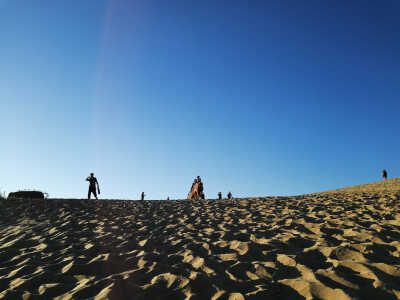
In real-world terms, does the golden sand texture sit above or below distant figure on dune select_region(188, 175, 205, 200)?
below

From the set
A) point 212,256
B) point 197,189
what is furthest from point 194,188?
point 212,256

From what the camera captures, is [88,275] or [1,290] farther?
[88,275]

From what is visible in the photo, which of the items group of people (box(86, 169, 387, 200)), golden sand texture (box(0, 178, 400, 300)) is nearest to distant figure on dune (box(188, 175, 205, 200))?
group of people (box(86, 169, 387, 200))

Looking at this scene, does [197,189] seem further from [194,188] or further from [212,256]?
[212,256]

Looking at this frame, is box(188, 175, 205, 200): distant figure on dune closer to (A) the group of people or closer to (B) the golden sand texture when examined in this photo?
(A) the group of people

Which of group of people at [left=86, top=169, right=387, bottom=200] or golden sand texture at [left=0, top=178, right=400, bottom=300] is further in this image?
group of people at [left=86, top=169, right=387, bottom=200]

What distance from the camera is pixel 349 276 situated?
3516 mm

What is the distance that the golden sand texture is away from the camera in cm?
343

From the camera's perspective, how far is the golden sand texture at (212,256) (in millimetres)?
3430

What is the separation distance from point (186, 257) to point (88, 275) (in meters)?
1.55

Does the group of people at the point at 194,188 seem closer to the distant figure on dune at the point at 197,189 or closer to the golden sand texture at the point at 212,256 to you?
the distant figure on dune at the point at 197,189

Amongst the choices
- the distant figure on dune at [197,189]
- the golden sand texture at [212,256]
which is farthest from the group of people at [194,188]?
the golden sand texture at [212,256]

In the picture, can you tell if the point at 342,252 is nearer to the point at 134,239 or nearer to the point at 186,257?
the point at 186,257

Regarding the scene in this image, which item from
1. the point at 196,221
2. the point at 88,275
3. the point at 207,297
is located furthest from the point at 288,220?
the point at 88,275
